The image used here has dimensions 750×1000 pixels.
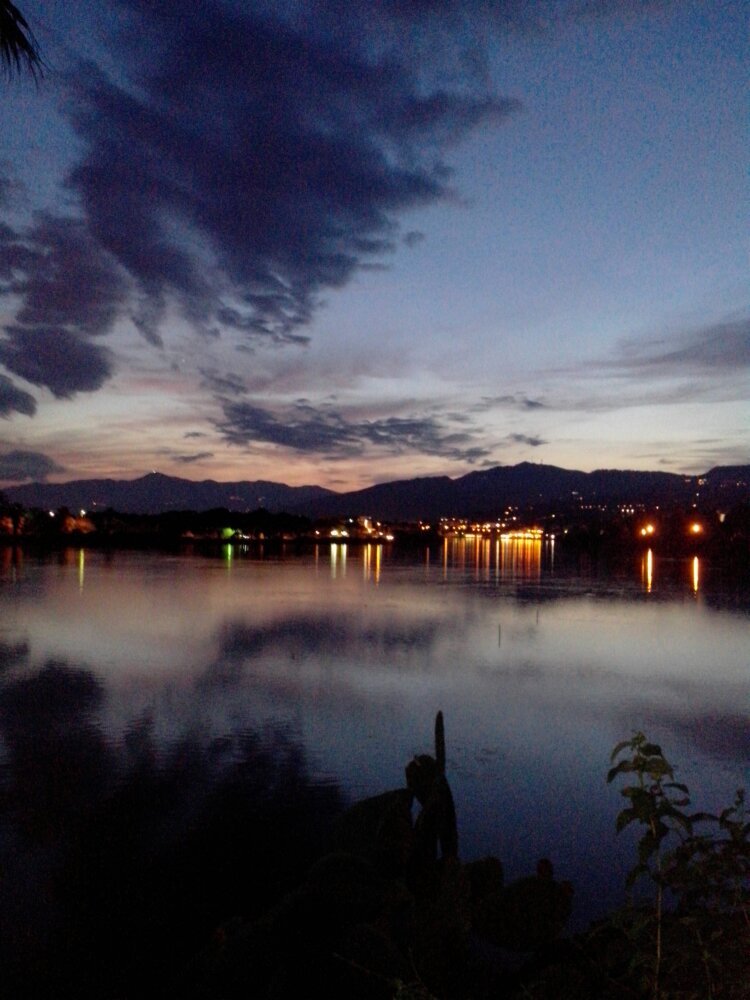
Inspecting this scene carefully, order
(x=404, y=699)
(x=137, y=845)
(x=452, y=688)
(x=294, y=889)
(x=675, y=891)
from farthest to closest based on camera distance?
1. (x=452, y=688)
2. (x=404, y=699)
3. (x=137, y=845)
4. (x=294, y=889)
5. (x=675, y=891)

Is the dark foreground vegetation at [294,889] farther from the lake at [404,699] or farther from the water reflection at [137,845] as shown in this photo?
the lake at [404,699]

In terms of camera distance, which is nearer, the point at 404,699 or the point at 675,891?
the point at 675,891

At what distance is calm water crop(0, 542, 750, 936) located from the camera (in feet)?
33.8

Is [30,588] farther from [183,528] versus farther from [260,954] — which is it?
[183,528]

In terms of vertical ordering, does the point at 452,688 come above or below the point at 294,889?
below

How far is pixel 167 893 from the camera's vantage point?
7363mm

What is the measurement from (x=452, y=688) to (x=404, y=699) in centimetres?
155

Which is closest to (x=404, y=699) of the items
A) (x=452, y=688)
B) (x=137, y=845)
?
(x=452, y=688)

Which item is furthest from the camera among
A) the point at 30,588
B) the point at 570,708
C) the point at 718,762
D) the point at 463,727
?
the point at 30,588

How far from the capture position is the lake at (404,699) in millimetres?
9859

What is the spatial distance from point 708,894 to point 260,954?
5.72ft

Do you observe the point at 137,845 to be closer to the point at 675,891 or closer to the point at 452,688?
the point at 675,891

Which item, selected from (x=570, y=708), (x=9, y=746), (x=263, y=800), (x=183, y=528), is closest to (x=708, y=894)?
(x=263, y=800)

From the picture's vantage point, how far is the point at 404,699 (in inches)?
640
